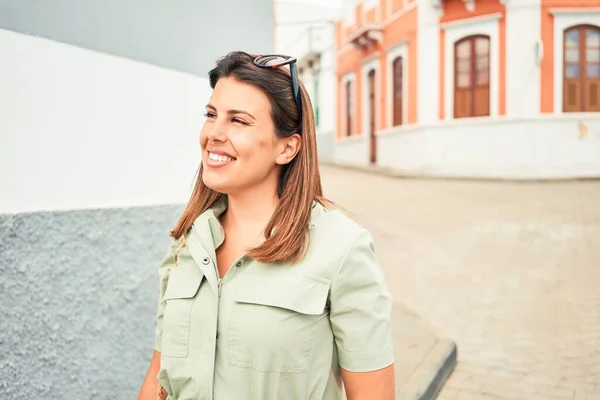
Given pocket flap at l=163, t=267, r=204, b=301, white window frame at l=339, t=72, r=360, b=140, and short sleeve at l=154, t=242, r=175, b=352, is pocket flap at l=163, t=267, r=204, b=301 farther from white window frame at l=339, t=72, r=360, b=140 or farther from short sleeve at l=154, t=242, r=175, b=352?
white window frame at l=339, t=72, r=360, b=140

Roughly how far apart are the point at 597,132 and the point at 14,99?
17.4m

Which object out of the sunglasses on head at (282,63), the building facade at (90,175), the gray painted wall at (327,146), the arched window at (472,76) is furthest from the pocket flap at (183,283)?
the gray painted wall at (327,146)

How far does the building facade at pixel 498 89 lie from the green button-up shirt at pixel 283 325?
16.6 m

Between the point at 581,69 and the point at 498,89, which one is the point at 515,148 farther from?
the point at 581,69

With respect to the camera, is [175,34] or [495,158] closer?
[175,34]

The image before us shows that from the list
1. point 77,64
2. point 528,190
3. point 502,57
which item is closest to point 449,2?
point 502,57

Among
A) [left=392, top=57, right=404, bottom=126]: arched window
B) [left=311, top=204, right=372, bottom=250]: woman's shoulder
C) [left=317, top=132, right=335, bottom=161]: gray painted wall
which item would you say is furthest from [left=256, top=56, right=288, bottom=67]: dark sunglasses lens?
[left=317, top=132, right=335, bottom=161]: gray painted wall

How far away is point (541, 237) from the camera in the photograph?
29.8ft

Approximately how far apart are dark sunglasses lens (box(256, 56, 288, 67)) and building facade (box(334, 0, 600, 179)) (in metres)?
16.6

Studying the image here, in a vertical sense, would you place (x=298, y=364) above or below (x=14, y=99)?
below

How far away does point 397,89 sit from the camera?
20844 millimetres

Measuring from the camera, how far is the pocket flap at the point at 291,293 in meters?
1.52

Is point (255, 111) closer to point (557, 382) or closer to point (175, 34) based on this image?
point (175, 34)

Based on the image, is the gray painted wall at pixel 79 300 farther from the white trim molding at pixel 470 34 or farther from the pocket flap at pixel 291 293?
the white trim molding at pixel 470 34
